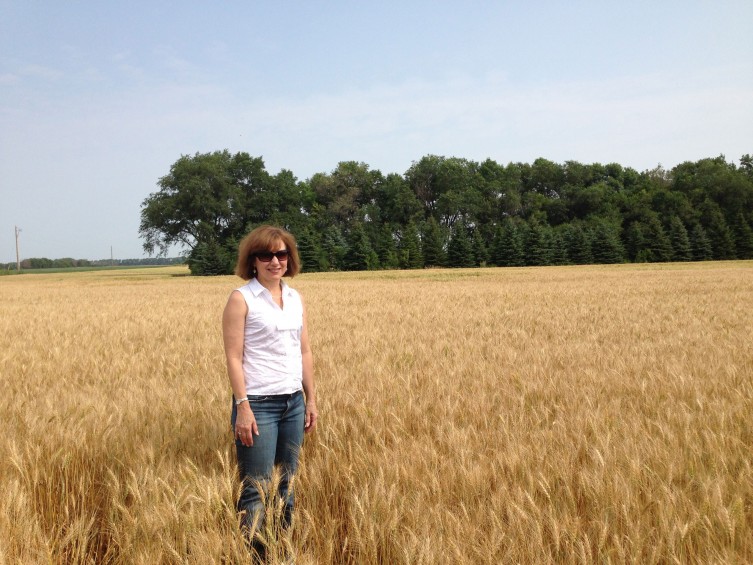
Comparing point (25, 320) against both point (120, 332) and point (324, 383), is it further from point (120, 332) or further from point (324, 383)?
point (324, 383)

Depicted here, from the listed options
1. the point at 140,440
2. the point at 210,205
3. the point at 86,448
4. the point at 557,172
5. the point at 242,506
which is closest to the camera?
the point at 242,506

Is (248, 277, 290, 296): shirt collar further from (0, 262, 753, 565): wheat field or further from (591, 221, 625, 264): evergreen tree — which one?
(591, 221, 625, 264): evergreen tree

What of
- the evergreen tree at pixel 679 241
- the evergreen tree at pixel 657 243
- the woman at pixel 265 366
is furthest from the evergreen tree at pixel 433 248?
the woman at pixel 265 366

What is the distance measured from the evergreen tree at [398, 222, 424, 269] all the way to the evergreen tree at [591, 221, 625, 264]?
20.6 m

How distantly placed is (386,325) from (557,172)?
83249mm

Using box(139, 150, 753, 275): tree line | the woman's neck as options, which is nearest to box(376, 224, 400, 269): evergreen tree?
box(139, 150, 753, 275): tree line

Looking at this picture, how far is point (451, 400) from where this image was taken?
4.15 m

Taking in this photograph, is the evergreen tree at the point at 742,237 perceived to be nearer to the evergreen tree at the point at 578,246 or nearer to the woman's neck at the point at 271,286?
the evergreen tree at the point at 578,246

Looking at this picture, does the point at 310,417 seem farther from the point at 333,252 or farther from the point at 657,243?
the point at 657,243

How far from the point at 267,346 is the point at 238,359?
0.16m

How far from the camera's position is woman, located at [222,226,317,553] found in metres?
2.53

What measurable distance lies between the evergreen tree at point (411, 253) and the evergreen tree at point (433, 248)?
2.92 ft

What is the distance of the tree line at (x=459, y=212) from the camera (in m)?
61.6

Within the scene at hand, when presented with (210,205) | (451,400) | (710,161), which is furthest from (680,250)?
(451,400)
